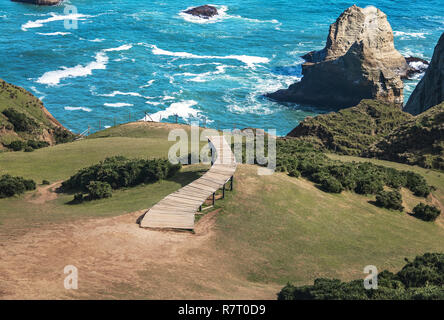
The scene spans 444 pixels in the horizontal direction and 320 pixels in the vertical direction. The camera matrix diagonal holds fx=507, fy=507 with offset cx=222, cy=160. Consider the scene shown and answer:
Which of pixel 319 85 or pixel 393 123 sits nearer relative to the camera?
pixel 393 123

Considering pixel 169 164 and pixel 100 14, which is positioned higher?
pixel 100 14

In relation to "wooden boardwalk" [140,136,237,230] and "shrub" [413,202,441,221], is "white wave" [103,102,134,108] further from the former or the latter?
"shrub" [413,202,441,221]

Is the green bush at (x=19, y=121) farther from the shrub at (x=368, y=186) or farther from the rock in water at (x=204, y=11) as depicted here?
the rock in water at (x=204, y=11)

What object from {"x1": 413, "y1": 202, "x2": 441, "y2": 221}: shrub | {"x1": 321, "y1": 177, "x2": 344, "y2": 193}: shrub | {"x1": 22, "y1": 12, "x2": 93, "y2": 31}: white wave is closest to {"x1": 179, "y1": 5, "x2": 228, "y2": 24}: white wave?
{"x1": 22, "y1": 12, "x2": 93, "y2": 31}: white wave

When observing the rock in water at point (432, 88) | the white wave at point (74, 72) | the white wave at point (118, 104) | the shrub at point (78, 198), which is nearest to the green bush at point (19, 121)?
the shrub at point (78, 198)
